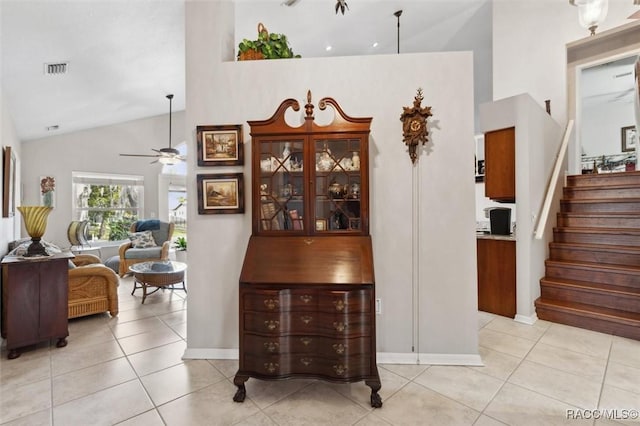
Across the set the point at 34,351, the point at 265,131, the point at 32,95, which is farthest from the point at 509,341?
the point at 32,95

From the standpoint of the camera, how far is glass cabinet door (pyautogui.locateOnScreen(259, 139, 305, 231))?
2.32m

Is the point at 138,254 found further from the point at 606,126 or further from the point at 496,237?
the point at 606,126

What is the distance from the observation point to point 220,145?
2.60 metres

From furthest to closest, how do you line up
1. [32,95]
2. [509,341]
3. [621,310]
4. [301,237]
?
[32,95], [621,310], [509,341], [301,237]

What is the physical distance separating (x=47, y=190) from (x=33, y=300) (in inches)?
176

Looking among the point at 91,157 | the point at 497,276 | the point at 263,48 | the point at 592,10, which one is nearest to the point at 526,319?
the point at 497,276

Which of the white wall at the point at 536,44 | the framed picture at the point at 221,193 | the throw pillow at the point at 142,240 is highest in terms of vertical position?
the white wall at the point at 536,44

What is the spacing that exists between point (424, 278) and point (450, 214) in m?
0.62

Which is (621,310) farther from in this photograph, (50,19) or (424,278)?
(50,19)

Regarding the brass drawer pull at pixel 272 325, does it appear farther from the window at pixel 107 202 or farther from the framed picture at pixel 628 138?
the framed picture at pixel 628 138

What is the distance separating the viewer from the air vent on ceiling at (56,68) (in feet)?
10.5

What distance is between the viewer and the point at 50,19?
97.4 inches

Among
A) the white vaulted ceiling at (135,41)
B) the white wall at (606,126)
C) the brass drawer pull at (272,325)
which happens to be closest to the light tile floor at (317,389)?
the brass drawer pull at (272,325)

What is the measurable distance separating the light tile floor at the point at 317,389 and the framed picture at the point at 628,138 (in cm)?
703
